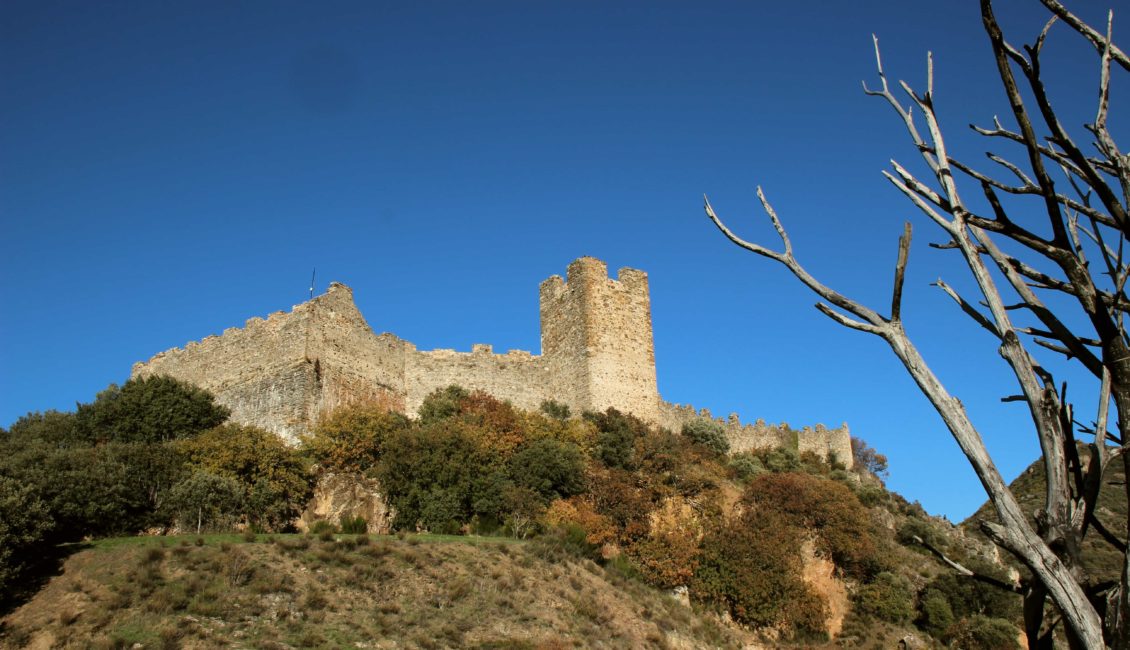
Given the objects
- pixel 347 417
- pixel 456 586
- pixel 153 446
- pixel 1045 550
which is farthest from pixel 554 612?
Answer: pixel 1045 550

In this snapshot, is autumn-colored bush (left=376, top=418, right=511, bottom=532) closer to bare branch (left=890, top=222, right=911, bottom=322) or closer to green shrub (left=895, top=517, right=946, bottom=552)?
green shrub (left=895, top=517, right=946, bottom=552)

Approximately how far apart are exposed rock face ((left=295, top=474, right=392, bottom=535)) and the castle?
2534 millimetres

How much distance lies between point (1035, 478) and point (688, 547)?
1419 inches

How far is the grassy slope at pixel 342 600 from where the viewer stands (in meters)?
17.8

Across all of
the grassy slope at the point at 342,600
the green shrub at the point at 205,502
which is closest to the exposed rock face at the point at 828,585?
the grassy slope at the point at 342,600

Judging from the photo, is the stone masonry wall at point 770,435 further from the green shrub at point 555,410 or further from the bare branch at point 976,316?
the bare branch at point 976,316

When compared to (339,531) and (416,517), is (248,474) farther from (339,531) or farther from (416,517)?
(416,517)

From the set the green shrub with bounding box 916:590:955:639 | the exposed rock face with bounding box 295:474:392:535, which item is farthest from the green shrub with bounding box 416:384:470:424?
the green shrub with bounding box 916:590:955:639

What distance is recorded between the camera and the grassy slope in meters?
17.8

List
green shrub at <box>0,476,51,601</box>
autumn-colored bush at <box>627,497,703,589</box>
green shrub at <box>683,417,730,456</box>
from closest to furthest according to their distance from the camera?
green shrub at <box>0,476,51,601</box> < autumn-colored bush at <box>627,497,703,589</box> < green shrub at <box>683,417,730,456</box>

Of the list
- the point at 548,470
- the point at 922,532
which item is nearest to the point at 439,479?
the point at 548,470

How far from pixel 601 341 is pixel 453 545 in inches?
513

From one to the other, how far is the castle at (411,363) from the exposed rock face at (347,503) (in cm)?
253

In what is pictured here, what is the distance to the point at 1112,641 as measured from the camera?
4543mm
